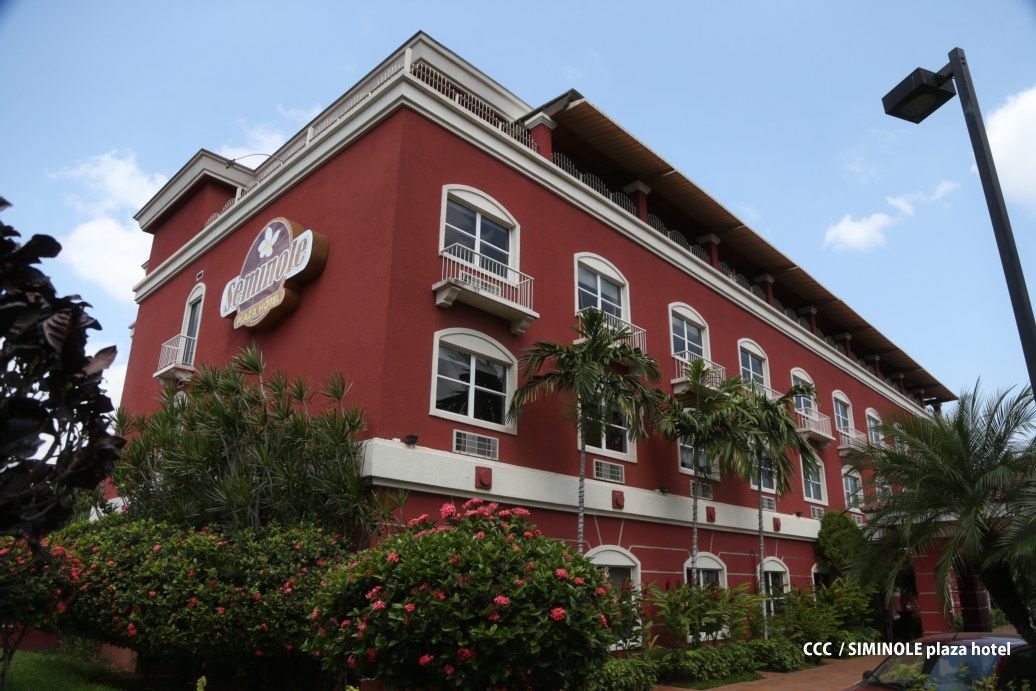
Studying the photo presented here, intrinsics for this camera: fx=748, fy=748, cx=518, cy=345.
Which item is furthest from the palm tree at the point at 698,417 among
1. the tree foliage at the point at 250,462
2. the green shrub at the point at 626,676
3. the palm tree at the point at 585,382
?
the tree foliage at the point at 250,462

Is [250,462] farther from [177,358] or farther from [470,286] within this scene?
[177,358]

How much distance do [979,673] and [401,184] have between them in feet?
37.9

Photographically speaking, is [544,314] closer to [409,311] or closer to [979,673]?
[409,311]

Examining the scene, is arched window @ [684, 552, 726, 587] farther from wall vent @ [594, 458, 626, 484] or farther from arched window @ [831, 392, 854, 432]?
arched window @ [831, 392, 854, 432]

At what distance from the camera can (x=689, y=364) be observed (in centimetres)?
2000

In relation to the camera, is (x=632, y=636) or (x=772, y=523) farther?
(x=772, y=523)

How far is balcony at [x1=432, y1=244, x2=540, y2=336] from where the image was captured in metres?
13.9

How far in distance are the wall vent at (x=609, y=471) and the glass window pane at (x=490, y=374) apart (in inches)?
113

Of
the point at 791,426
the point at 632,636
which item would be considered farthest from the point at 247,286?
the point at 791,426

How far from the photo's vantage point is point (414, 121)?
590 inches

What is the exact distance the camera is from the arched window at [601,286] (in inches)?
700

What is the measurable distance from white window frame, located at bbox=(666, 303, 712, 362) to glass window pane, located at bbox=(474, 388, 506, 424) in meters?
6.93

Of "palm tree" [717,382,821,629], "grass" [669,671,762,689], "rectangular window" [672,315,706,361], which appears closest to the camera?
"grass" [669,671,762,689]

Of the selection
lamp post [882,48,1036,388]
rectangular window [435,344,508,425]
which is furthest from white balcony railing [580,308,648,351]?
lamp post [882,48,1036,388]
